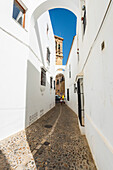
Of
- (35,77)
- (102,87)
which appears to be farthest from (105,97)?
(35,77)

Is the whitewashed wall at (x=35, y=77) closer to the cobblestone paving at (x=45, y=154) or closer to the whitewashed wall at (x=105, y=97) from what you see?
the cobblestone paving at (x=45, y=154)

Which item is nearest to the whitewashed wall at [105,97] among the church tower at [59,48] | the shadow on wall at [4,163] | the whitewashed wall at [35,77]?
the shadow on wall at [4,163]

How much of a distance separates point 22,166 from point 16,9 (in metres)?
5.69

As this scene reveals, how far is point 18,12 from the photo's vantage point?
3961 mm

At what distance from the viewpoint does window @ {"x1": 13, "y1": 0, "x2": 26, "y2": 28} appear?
371 cm

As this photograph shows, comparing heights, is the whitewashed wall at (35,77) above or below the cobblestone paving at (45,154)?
above

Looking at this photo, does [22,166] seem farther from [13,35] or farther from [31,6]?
[31,6]

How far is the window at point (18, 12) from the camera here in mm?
3709

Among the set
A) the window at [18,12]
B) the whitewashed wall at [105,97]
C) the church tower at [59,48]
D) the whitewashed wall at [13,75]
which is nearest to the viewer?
the whitewashed wall at [105,97]

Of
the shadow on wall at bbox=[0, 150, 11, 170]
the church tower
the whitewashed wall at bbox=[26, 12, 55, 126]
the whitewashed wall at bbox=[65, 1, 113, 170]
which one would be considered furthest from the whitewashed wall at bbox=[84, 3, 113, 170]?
the church tower

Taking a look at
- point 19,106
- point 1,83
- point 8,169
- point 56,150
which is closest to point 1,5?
point 1,83

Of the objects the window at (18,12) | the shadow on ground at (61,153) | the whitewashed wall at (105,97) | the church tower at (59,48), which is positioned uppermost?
the church tower at (59,48)

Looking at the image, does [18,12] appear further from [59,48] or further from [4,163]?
[59,48]

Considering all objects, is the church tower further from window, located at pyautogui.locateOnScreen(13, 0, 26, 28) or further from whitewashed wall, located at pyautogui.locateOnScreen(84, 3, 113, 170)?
whitewashed wall, located at pyautogui.locateOnScreen(84, 3, 113, 170)
